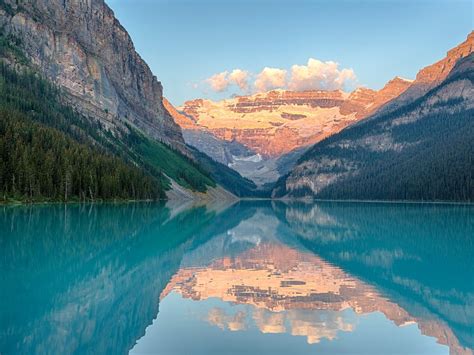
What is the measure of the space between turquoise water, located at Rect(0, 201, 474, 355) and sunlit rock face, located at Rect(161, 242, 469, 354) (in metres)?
0.06

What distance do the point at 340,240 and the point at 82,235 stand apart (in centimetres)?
2644

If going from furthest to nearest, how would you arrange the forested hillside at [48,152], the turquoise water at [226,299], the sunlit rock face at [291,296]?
the forested hillside at [48,152], the sunlit rock face at [291,296], the turquoise water at [226,299]

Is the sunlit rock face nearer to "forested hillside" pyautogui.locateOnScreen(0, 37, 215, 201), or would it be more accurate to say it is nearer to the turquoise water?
the turquoise water

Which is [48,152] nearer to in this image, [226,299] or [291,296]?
[226,299]

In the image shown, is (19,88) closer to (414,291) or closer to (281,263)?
(281,263)

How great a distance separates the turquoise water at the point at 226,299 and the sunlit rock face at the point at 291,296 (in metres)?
0.06

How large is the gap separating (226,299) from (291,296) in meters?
3.11

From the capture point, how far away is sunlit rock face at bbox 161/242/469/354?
19594 mm

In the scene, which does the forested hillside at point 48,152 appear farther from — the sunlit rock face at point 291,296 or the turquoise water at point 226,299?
the sunlit rock face at point 291,296

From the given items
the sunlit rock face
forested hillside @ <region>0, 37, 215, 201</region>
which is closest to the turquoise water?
the sunlit rock face

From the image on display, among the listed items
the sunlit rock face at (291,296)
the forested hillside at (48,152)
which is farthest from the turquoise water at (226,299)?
the forested hillside at (48,152)

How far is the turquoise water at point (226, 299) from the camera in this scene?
17273mm

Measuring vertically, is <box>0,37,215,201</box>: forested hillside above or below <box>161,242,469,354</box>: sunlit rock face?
above

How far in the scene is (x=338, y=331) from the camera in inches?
748
